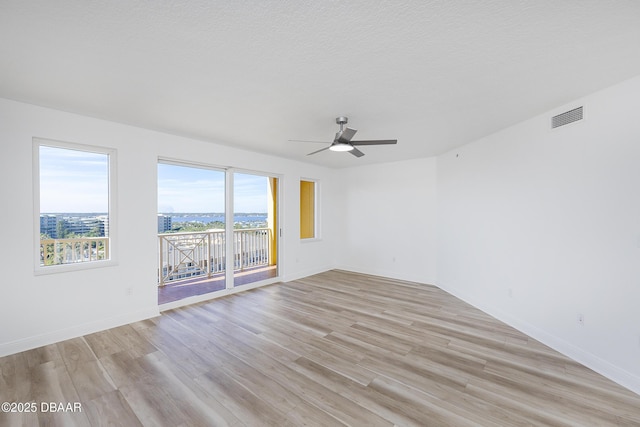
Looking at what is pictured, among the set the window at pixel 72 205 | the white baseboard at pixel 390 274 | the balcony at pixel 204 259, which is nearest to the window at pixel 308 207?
the balcony at pixel 204 259

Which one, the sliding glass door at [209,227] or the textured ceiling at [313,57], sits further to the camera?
the sliding glass door at [209,227]

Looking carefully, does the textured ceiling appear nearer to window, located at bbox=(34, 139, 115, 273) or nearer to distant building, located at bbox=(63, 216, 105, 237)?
window, located at bbox=(34, 139, 115, 273)

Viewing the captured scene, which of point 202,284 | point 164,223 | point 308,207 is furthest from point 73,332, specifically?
point 308,207

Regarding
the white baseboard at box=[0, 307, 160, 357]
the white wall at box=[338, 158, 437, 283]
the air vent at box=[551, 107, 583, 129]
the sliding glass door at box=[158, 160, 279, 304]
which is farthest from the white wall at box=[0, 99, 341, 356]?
the air vent at box=[551, 107, 583, 129]

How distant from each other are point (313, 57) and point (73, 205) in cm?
345

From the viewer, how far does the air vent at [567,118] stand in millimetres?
2768

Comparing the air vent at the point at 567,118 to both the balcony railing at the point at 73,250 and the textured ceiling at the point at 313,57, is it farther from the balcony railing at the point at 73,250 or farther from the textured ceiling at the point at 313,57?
the balcony railing at the point at 73,250

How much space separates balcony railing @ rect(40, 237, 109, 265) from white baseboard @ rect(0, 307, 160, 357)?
2.59 ft

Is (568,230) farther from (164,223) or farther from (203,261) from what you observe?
(203,261)

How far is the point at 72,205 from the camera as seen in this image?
3.33 metres

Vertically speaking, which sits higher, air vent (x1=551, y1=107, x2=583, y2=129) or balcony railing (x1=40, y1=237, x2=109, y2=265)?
air vent (x1=551, y1=107, x2=583, y2=129)

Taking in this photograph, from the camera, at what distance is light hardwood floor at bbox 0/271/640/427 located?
1964mm

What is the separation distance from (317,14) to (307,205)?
5465mm

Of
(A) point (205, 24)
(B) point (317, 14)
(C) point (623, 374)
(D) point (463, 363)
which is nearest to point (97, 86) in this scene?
(A) point (205, 24)
